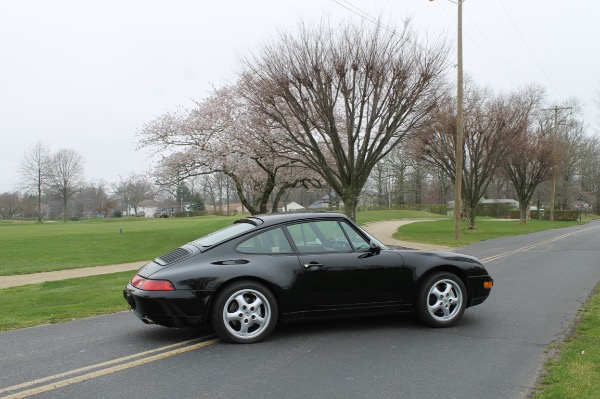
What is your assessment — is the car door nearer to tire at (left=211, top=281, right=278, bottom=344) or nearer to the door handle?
the door handle

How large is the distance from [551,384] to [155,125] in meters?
26.3

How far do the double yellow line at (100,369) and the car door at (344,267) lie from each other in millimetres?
1292

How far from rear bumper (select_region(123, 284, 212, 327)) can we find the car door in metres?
1.15

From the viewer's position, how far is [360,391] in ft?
12.6

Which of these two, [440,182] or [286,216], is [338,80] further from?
[440,182]

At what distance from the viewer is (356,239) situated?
5.68m

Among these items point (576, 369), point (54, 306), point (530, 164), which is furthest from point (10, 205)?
point (576, 369)

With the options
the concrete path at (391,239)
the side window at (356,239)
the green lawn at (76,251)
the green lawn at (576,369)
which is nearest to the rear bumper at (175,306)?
the side window at (356,239)

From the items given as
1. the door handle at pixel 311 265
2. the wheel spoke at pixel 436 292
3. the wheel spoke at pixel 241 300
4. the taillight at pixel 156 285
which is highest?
the door handle at pixel 311 265

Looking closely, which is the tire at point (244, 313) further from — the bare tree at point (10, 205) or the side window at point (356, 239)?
the bare tree at point (10, 205)

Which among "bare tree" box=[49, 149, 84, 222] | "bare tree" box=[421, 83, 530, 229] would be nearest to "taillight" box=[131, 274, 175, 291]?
"bare tree" box=[421, 83, 530, 229]

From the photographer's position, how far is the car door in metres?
5.33

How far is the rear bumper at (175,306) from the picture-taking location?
486 centimetres

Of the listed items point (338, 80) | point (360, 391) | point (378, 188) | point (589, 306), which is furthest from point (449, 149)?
point (378, 188)
